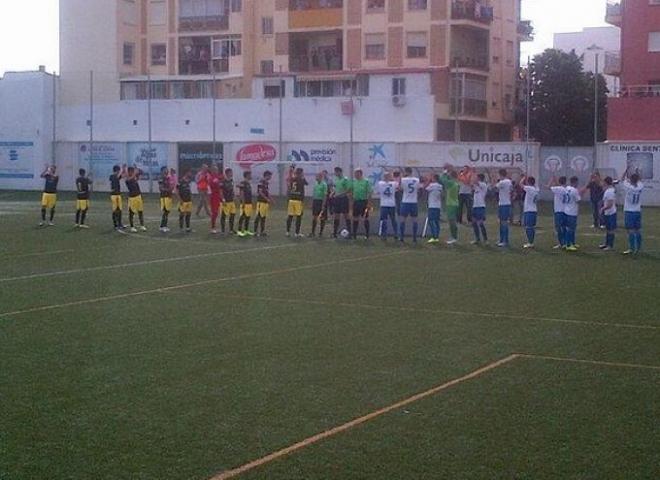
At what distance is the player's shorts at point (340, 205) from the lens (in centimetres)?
2831

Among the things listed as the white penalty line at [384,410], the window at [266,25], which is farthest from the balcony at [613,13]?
the white penalty line at [384,410]

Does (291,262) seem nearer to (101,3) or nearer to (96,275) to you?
(96,275)

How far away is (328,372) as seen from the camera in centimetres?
1086

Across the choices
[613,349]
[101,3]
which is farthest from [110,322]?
[101,3]

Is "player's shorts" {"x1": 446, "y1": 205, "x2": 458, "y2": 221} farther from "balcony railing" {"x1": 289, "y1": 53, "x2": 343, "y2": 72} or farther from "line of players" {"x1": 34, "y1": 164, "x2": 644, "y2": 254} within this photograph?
"balcony railing" {"x1": 289, "y1": 53, "x2": 343, "y2": 72}

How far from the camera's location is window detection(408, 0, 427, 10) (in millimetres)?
63312

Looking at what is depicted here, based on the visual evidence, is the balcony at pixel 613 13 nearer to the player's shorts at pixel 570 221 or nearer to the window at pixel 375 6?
the window at pixel 375 6

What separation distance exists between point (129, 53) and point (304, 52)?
443 inches

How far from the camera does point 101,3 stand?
6738 cm

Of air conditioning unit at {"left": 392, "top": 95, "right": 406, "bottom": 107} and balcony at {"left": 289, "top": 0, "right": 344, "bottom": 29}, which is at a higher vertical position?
balcony at {"left": 289, "top": 0, "right": 344, "bottom": 29}

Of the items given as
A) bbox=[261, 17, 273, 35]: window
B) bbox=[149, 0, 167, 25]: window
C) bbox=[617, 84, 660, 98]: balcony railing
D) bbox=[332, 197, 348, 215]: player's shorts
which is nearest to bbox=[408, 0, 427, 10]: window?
bbox=[261, 17, 273, 35]: window

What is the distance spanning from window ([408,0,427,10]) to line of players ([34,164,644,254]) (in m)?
34.6

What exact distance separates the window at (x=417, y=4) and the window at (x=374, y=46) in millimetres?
2319

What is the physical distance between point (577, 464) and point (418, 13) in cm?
5761
